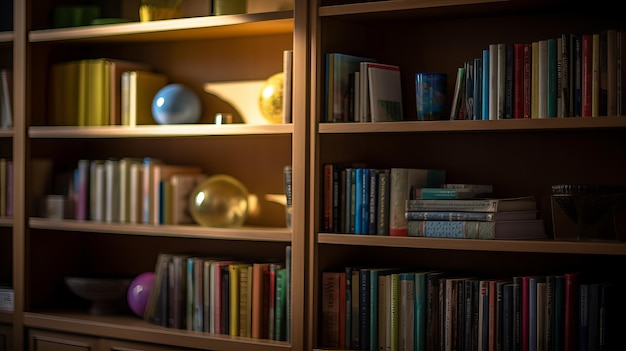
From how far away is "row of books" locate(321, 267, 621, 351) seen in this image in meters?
2.70

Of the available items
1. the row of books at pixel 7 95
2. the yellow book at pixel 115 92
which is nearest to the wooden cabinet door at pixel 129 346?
the yellow book at pixel 115 92

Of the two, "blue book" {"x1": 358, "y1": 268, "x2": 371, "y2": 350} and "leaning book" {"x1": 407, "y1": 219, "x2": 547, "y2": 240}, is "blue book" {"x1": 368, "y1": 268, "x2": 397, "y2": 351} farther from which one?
"leaning book" {"x1": 407, "y1": 219, "x2": 547, "y2": 240}

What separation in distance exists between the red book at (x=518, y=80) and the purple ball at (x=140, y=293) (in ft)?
5.28

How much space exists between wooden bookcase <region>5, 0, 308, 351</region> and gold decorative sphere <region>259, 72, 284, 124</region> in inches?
5.8

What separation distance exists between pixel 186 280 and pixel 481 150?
1196 mm

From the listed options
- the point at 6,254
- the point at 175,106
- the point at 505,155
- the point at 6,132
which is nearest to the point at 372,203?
the point at 505,155

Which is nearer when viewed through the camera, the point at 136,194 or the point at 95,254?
the point at 136,194

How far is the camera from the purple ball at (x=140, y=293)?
3.55 metres

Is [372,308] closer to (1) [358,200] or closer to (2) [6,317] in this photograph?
(1) [358,200]

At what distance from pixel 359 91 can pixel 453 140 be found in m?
0.39

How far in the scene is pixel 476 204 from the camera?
2791mm

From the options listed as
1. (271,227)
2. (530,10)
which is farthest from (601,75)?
(271,227)

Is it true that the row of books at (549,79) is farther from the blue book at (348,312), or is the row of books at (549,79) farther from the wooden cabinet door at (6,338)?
the wooden cabinet door at (6,338)

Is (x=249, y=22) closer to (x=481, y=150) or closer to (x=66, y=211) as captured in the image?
(x=481, y=150)
